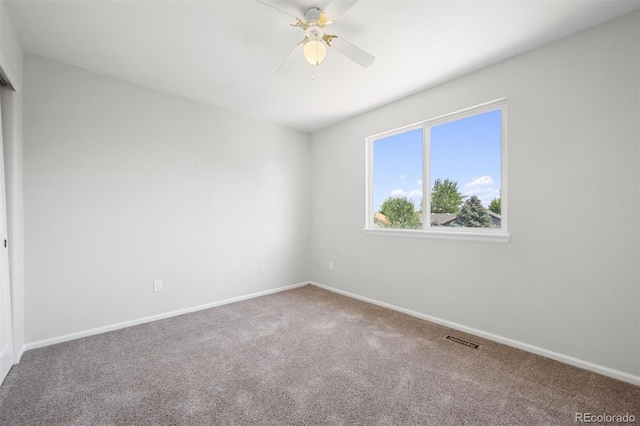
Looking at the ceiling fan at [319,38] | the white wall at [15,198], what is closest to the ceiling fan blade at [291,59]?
the ceiling fan at [319,38]

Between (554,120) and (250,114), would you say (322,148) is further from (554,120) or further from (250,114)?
(554,120)

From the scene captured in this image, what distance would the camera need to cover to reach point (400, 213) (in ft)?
10.4

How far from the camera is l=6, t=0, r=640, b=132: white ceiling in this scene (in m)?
1.72

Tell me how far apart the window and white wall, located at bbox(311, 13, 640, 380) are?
141 millimetres

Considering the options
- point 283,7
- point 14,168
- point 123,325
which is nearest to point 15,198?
point 14,168

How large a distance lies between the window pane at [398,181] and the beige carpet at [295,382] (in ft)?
4.02

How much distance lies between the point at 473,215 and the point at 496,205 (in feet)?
0.70

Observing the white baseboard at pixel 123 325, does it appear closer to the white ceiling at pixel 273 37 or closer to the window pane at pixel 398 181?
the window pane at pixel 398 181

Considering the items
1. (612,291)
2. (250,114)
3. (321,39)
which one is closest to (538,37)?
(321,39)

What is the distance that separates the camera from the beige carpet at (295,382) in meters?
1.49

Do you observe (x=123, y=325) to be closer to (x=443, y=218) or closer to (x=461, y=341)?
(x=461, y=341)

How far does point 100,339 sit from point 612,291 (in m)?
3.96

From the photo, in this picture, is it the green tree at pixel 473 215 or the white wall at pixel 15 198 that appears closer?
the white wall at pixel 15 198

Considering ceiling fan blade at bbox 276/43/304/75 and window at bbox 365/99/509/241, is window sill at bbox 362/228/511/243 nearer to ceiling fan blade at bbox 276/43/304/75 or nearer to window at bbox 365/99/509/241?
window at bbox 365/99/509/241
